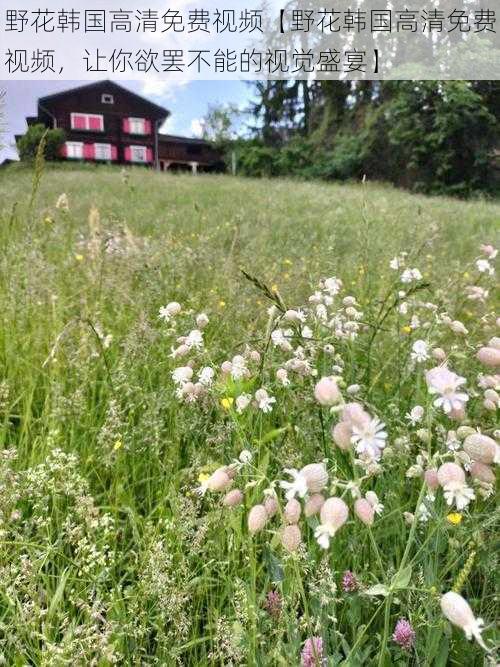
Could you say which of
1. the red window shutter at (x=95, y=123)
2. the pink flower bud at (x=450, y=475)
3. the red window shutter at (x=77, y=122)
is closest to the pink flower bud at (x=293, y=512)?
the pink flower bud at (x=450, y=475)

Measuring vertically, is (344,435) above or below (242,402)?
above

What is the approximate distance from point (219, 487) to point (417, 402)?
958 millimetres

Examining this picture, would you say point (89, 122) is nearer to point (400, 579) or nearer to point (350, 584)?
point (350, 584)

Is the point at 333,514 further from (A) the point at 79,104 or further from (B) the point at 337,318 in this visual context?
(A) the point at 79,104

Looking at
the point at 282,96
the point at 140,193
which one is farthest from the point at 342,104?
the point at 140,193

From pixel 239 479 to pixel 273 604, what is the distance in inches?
9.9

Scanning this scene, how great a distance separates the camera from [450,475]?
Answer: 85 cm

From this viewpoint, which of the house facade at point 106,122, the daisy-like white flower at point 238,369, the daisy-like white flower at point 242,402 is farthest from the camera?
the house facade at point 106,122

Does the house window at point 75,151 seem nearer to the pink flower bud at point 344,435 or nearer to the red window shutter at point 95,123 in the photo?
the red window shutter at point 95,123

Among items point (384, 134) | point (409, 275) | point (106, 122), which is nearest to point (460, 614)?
point (409, 275)

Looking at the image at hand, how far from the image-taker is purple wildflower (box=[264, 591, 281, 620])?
1178mm

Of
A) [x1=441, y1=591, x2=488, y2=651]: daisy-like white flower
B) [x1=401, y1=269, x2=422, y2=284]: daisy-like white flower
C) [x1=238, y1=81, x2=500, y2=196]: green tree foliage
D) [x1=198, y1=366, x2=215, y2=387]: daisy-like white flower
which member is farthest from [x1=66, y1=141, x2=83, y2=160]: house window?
[x1=441, y1=591, x2=488, y2=651]: daisy-like white flower

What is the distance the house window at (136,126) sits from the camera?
17016 millimetres

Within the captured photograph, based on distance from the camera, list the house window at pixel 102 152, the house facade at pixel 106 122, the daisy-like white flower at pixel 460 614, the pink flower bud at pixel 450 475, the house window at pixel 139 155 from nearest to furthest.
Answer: the daisy-like white flower at pixel 460 614 → the pink flower bud at pixel 450 475 → the house facade at pixel 106 122 → the house window at pixel 139 155 → the house window at pixel 102 152
